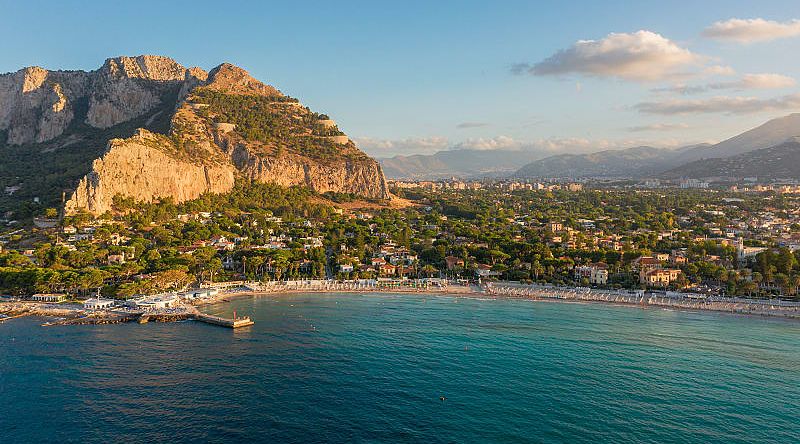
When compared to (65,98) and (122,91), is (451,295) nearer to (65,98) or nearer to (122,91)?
(122,91)

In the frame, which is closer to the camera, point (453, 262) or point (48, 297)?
point (48, 297)

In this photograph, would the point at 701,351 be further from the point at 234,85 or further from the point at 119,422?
the point at 234,85

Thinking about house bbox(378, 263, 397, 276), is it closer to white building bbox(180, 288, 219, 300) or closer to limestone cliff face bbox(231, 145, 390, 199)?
white building bbox(180, 288, 219, 300)

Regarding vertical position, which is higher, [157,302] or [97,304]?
[97,304]

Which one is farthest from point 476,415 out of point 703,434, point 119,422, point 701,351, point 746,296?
point 746,296

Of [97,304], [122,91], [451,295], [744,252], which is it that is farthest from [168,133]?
[744,252]

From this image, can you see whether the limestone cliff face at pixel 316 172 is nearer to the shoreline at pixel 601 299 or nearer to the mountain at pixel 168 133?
the mountain at pixel 168 133
